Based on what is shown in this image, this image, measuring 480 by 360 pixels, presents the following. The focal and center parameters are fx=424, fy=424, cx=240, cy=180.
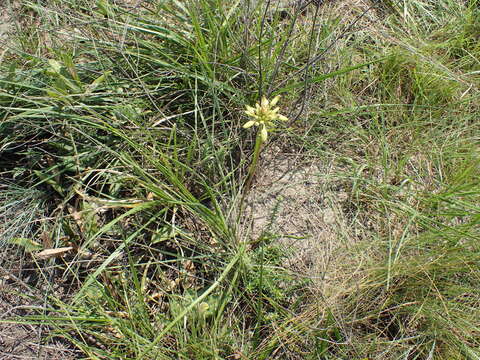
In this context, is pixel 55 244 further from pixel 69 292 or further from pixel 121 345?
pixel 121 345

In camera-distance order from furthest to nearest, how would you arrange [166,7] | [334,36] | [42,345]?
[334,36] → [166,7] → [42,345]

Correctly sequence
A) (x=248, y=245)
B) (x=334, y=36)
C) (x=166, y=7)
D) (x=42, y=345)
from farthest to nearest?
(x=334, y=36)
(x=166, y=7)
(x=248, y=245)
(x=42, y=345)

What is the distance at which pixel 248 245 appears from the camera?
1750 mm

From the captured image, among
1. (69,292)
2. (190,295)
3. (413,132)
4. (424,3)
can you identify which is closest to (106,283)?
(69,292)

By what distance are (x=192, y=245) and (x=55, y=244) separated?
Answer: 56 centimetres

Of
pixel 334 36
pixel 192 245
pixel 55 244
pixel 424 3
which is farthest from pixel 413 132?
pixel 55 244

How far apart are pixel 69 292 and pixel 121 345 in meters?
0.30

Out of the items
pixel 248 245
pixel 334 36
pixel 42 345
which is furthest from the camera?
pixel 334 36

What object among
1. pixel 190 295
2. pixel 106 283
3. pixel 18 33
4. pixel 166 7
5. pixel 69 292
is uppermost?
pixel 166 7

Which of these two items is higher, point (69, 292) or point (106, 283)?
point (106, 283)

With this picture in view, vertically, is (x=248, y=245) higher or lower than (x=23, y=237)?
higher

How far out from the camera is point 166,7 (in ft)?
6.23

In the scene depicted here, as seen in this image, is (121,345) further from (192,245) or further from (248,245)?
(248,245)

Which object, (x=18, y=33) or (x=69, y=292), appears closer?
(x=69, y=292)
